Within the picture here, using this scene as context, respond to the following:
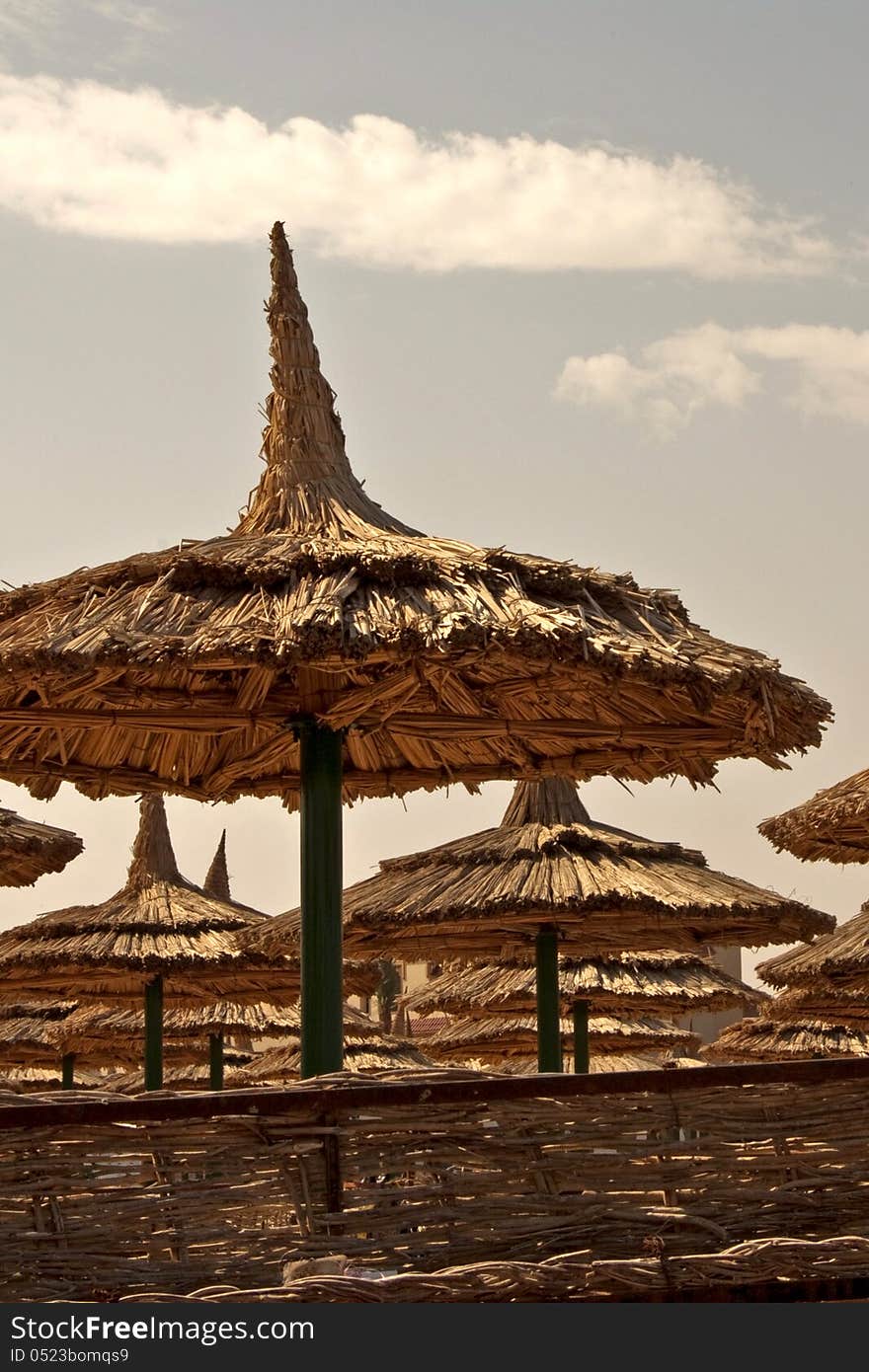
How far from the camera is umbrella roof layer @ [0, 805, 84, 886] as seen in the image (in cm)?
907

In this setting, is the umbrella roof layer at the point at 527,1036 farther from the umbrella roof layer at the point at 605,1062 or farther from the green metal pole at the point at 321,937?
the green metal pole at the point at 321,937

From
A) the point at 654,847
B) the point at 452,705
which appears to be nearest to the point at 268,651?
the point at 452,705

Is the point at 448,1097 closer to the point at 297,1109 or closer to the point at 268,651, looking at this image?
the point at 297,1109

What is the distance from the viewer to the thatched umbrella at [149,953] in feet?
40.2

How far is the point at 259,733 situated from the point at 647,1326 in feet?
13.7

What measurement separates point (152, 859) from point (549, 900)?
509 cm

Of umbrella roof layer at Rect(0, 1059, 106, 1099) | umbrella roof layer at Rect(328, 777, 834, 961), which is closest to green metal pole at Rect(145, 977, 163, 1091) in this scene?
umbrella roof layer at Rect(328, 777, 834, 961)

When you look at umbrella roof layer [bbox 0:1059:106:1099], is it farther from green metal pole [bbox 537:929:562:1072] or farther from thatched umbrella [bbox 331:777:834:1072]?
green metal pole [bbox 537:929:562:1072]

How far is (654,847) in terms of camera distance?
Answer: 36.3 feet

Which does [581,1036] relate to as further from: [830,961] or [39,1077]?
[39,1077]

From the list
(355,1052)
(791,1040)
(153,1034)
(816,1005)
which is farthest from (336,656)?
(791,1040)

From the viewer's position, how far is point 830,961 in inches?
467

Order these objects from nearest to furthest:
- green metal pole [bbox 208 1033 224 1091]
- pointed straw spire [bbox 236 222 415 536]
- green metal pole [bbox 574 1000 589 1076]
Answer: pointed straw spire [bbox 236 222 415 536] → green metal pole [bbox 574 1000 589 1076] → green metal pole [bbox 208 1033 224 1091]

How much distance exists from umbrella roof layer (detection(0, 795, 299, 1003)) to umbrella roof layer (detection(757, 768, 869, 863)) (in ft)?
12.7
